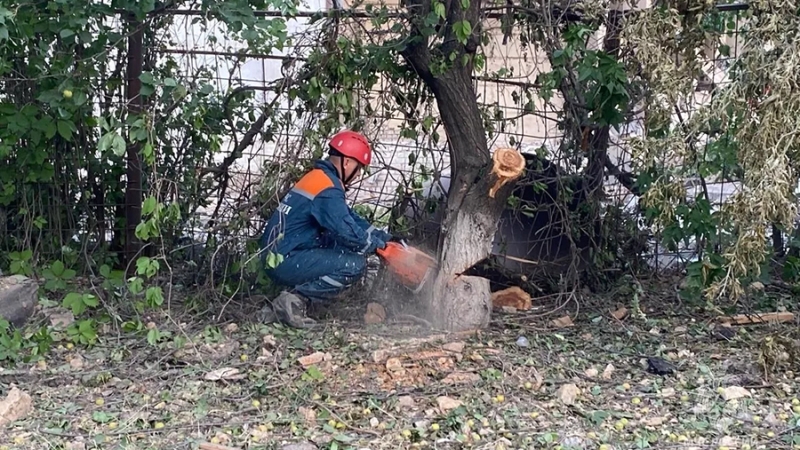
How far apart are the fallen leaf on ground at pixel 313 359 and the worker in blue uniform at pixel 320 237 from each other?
0.61 metres

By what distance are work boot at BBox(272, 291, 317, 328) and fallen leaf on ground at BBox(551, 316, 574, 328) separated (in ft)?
5.08

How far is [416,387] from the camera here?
14.9 feet

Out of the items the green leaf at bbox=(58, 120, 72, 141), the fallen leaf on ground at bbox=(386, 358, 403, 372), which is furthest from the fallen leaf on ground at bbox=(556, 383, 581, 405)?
the green leaf at bbox=(58, 120, 72, 141)

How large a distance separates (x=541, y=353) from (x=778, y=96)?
1969 millimetres

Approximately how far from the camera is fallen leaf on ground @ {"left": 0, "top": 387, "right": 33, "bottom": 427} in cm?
409

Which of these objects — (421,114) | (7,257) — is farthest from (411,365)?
(7,257)

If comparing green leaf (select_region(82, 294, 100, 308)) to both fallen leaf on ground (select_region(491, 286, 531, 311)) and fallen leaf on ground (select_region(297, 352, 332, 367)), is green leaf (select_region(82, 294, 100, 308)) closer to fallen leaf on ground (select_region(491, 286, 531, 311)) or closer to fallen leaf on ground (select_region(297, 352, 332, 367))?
fallen leaf on ground (select_region(297, 352, 332, 367))

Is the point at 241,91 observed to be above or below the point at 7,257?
above

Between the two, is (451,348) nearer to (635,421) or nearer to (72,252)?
(635,421)

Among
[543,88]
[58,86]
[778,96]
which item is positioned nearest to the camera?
[778,96]

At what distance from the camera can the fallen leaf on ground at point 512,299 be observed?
5.95 meters

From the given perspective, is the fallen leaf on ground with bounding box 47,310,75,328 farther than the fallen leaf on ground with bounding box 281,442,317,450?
Yes

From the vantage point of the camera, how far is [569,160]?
610 cm

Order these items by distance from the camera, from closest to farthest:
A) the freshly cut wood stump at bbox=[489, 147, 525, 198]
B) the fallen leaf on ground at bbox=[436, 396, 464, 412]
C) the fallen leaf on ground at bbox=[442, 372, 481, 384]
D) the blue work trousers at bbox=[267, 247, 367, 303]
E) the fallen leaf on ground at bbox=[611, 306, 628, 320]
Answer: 1. the fallen leaf on ground at bbox=[436, 396, 464, 412]
2. the fallen leaf on ground at bbox=[442, 372, 481, 384]
3. the freshly cut wood stump at bbox=[489, 147, 525, 198]
4. the blue work trousers at bbox=[267, 247, 367, 303]
5. the fallen leaf on ground at bbox=[611, 306, 628, 320]
